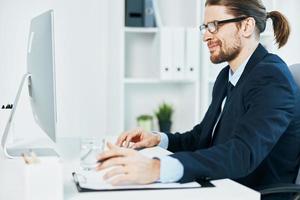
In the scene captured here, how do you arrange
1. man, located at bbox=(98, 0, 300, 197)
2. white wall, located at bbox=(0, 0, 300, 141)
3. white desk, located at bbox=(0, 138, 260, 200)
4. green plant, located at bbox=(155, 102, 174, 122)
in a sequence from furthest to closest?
green plant, located at bbox=(155, 102, 174, 122), white wall, located at bbox=(0, 0, 300, 141), man, located at bbox=(98, 0, 300, 197), white desk, located at bbox=(0, 138, 260, 200)

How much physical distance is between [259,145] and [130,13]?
2.10 m

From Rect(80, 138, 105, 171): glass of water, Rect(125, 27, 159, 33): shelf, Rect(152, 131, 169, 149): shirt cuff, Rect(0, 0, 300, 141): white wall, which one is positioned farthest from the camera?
Rect(0, 0, 300, 141): white wall

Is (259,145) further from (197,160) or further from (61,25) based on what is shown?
(61,25)

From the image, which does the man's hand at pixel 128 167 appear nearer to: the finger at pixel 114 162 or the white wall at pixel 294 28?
the finger at pixel 114 162

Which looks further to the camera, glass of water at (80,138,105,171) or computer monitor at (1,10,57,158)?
glass of water at (80,138,105,171)

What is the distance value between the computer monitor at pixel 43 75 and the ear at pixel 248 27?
0.70 metres

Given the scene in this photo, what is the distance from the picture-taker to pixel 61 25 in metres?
3.47

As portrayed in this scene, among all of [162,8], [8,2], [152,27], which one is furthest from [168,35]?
[8,2]

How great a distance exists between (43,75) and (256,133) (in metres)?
0.61

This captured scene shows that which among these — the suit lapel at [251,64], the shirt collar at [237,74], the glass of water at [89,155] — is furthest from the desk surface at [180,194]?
the shirt collar at [237,74]

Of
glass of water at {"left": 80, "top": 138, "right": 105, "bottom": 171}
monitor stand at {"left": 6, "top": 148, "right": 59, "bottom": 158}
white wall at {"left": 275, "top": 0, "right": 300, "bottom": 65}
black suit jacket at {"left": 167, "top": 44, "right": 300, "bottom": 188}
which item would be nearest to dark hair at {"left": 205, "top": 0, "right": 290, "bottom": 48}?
black suit jacket at {"left": 167, "top": 44, "right": 300, "bottom": 188}

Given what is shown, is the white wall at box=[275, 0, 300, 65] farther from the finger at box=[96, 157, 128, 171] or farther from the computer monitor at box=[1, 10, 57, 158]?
the finger at box=[96, 157, 128, 171]

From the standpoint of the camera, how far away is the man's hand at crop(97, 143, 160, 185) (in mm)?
1139

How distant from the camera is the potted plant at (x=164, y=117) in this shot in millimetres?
3500
